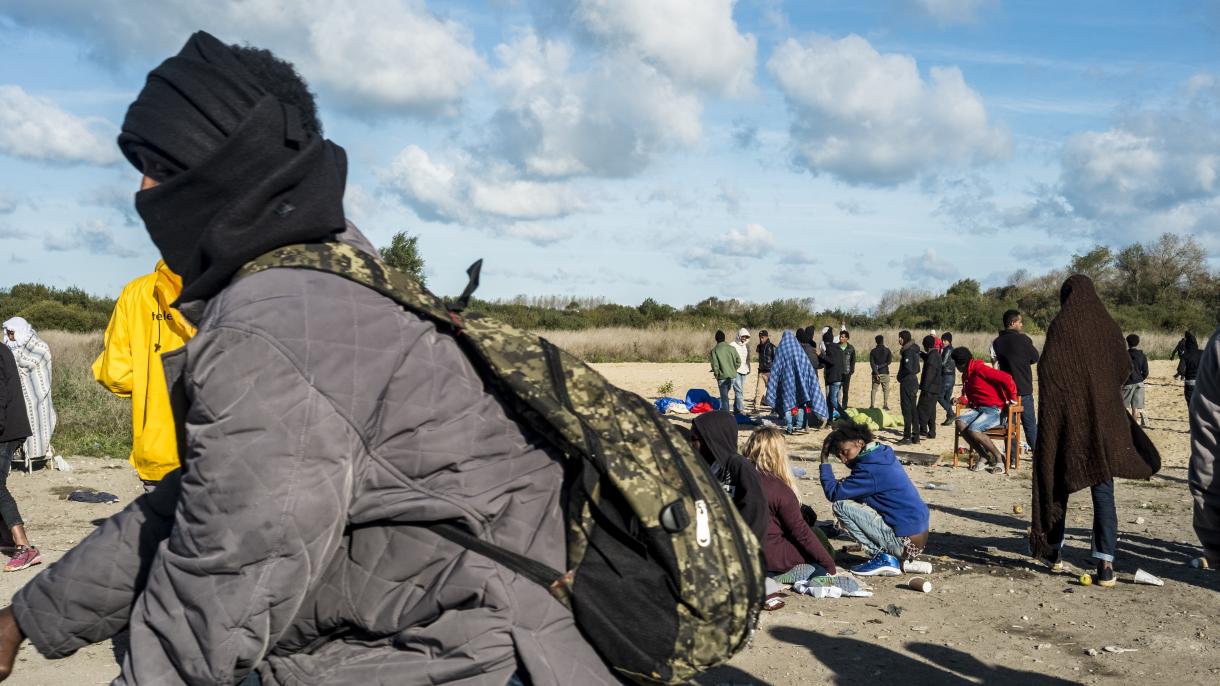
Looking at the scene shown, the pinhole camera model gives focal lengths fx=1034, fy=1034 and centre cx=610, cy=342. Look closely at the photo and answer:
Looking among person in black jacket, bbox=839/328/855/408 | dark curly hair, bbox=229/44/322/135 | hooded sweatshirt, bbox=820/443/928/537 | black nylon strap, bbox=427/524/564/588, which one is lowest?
hooded sweatshirt, bbox=820/443/928/537

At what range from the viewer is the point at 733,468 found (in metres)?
6.42

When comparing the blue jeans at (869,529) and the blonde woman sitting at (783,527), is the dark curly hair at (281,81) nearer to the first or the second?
the blonde woman sitting at (783,527)

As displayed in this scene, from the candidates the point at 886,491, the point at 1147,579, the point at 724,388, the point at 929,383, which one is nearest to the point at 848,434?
the point at 886,491

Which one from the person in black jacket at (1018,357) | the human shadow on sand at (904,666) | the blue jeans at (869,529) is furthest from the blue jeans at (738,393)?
the human shadow on sand at (904,666)

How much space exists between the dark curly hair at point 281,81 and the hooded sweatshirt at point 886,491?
252 inches

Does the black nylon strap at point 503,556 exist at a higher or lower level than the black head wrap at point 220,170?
lower

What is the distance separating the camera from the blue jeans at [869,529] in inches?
303

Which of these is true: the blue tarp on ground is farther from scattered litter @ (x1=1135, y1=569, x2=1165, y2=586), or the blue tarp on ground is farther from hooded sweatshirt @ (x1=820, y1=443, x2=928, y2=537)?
scattered litter @ (x1=1135, y1=569, x2=1165, y2=586)

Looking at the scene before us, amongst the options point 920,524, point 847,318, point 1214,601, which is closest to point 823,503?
point 920,524

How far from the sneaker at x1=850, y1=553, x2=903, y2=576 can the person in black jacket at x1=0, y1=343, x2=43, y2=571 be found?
6.07m

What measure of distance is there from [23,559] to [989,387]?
413 inches

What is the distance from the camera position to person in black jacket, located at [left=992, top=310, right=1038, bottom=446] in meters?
12.6

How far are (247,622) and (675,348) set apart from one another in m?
39.0

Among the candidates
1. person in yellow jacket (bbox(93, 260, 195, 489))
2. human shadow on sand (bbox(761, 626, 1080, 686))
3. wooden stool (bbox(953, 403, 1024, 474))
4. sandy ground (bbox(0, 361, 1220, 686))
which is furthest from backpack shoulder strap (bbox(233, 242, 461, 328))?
wooden stool (bbox(953, 403, 1024, 474))
